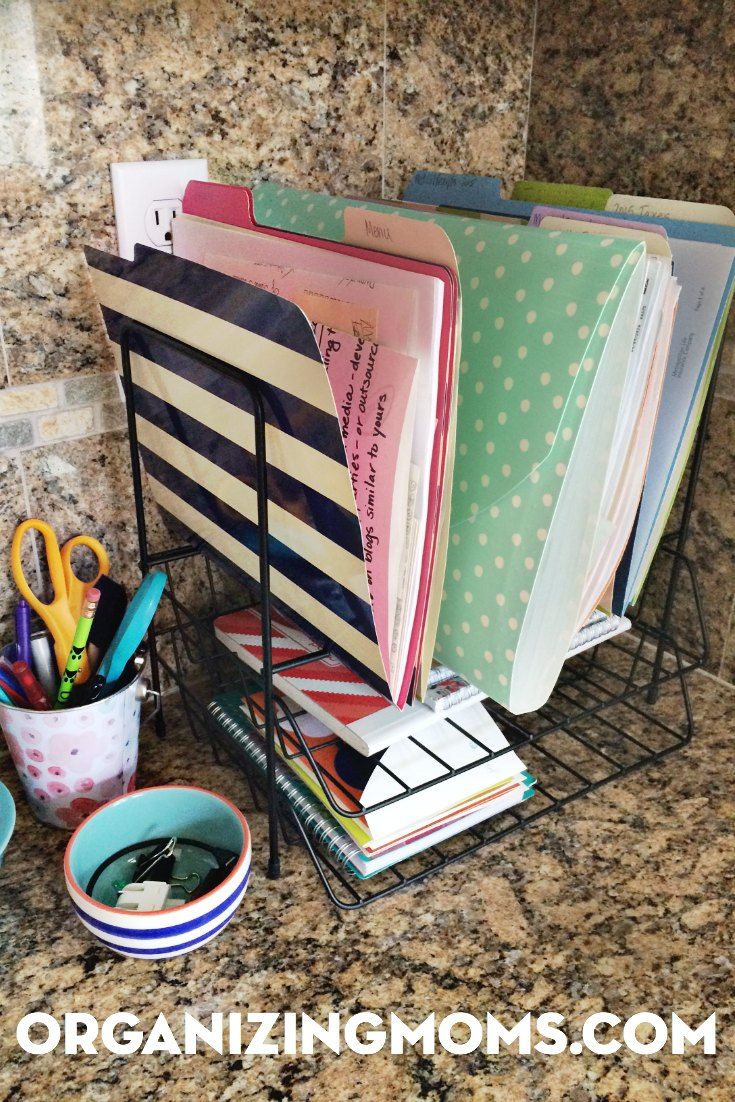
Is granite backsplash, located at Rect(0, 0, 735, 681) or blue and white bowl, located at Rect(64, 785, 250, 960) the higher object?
granite backsplash, located at Rect(0, 0, 735, 681)

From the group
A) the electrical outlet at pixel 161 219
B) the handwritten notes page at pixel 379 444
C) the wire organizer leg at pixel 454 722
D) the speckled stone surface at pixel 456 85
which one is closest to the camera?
the handwritten notes page at pixel 379 444

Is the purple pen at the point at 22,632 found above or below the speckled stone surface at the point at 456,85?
below

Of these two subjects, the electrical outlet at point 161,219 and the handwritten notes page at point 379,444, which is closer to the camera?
the handwritten notes page at point 379,444

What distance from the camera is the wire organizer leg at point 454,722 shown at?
698 mm

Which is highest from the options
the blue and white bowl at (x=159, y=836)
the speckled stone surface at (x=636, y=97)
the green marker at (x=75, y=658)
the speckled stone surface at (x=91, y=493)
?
the speckled stone surface at (x=636, y=97)

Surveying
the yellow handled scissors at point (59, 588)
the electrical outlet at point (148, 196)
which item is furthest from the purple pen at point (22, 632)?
the electrical outlet at point (148, 196)

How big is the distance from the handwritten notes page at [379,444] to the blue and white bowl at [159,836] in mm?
196

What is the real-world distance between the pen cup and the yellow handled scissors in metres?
0.06

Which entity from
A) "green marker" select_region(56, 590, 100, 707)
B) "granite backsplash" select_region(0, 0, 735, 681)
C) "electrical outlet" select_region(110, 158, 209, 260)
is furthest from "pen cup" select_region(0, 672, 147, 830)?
"electrical outlet" select_region(110, 158, 209, 260)

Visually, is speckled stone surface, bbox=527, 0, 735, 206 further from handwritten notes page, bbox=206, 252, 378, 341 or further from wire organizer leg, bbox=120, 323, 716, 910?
handwritten notes page, bbox=206, 252, 378, 341

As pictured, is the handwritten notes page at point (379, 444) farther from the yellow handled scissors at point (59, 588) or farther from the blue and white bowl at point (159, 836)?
the yellow handled scissors at point (59, 588)

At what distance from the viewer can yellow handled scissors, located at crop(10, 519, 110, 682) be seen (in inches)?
31.3

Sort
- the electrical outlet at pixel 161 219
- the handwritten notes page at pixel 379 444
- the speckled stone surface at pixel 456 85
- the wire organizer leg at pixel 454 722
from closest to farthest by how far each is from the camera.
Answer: the handwritten notes page at pixel 379 444, the wire organizer leg at pixel 454 722, the electrical outlet at pixel 161 219, the speckled stone surface at pixel 456 85

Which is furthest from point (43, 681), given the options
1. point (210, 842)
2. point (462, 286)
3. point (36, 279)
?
point (462, 286)
